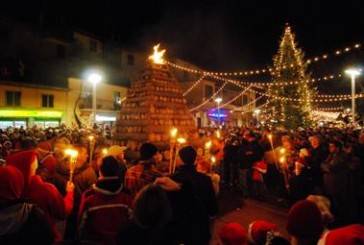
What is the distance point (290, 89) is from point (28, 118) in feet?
77.0

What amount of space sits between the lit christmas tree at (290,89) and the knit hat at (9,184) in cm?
2354

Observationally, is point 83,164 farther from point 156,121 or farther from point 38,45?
point 38,45

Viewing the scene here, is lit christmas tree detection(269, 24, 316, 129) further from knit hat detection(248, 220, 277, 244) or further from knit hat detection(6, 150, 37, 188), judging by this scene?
knit hat detection(6, 150, 37, 188)

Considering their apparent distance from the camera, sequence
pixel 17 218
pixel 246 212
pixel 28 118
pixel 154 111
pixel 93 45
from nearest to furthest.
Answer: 1. pixel 17 218
2. pixel 246 212
3. pixel 154 111
4. pixel 28 118
5. pixel 93 45

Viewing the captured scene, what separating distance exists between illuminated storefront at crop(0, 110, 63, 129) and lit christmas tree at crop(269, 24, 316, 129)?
21117 millimetres

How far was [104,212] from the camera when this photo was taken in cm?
338

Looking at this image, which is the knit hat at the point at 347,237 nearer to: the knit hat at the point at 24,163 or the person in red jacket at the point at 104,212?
the person in red jacket at the point at 104,212

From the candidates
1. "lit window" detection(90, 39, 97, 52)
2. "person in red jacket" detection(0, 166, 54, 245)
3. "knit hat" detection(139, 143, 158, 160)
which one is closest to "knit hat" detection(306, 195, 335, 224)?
"knit hat" detection(139, 143, 158, 160)

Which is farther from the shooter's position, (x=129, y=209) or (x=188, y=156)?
(x=188, y=156)

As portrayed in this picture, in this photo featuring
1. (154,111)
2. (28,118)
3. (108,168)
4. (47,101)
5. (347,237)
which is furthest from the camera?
(47,101)

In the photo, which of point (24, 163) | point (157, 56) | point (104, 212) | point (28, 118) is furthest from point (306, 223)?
point (28, 118)

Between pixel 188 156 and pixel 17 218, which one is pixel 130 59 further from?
pixel 17 218

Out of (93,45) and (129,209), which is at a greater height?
(93,45)

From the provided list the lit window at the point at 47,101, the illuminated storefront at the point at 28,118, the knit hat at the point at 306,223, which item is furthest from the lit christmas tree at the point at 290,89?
the knit hat at the point at 306,223
